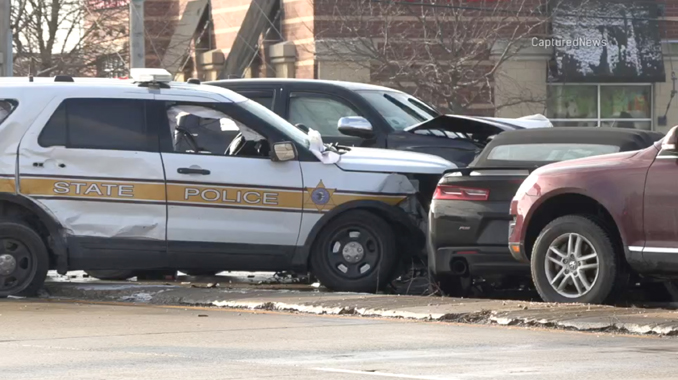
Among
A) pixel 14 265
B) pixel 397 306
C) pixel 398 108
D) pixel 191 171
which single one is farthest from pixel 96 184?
pixel 398 108

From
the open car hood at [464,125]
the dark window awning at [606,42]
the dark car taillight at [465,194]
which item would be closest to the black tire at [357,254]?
the dark car taillight at [465,194]

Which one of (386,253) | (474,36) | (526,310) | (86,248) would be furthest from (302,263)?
(474,36)

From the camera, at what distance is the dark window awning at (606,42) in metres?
33.1

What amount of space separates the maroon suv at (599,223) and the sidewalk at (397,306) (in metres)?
0.29

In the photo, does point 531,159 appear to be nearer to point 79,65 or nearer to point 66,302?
point 66,302

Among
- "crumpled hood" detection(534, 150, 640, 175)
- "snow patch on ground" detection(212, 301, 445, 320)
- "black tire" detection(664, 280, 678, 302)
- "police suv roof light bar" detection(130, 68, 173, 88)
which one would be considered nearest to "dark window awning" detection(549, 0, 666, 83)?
"police suv roof light bar" detection(130, 68, 173, 88)

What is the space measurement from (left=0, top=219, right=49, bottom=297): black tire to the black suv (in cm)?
331

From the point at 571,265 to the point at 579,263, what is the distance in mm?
67

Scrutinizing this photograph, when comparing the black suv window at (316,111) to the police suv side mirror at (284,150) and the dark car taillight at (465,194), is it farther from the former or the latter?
the dark car taillight at (465,194)

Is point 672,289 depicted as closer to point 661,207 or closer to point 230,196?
point 661,207

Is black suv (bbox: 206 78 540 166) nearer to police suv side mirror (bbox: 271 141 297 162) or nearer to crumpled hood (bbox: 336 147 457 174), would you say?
crumpled hood (bbox: 336 147 457 174)

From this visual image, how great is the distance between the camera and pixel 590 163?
10.8 meters

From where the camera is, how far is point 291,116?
1502cm

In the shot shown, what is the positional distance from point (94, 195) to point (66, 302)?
928 mm
